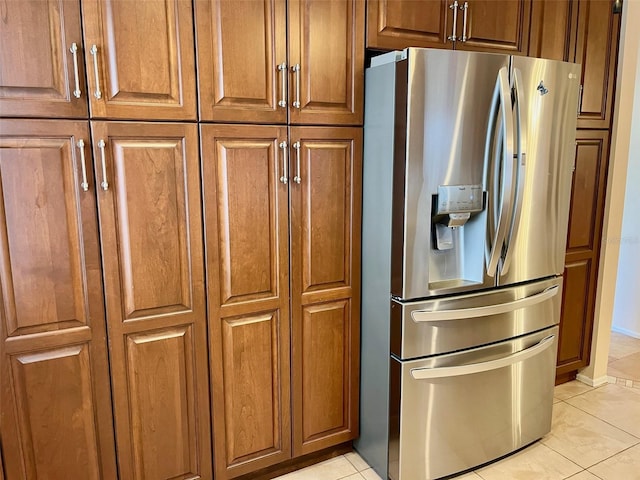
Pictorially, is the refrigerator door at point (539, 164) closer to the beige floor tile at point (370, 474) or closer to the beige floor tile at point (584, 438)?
the beige floor tile at point (584, 438)

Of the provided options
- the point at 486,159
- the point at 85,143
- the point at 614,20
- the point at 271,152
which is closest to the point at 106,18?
the point at 85,143

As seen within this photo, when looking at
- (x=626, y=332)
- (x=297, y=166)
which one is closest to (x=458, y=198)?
(x=297, y=166)

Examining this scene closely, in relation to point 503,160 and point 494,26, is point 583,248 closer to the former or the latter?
point 503,160

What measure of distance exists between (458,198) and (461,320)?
1.58 feet

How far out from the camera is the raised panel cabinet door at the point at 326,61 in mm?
1737

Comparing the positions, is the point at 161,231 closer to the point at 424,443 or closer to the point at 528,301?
the point at 424,443

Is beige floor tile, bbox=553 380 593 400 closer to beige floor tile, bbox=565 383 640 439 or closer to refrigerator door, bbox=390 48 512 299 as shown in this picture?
beige floor tile, bbox=565 383 640 439

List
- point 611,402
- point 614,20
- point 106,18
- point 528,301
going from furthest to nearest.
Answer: point 611,402
point 614,20
point 528,301
point 106,18

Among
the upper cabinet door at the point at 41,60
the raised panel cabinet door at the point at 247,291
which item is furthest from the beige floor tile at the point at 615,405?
the upper cabinet door at the point at 41,60

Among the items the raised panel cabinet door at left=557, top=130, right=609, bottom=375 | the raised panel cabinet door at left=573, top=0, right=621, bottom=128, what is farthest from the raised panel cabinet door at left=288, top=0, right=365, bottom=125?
the raised panel cabinet door at left=557, top=130, right=609, bottom=375

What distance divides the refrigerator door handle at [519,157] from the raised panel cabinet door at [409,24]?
355mm

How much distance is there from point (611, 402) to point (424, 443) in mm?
1389

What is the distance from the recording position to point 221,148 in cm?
167

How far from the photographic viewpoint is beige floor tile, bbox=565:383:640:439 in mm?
2463
